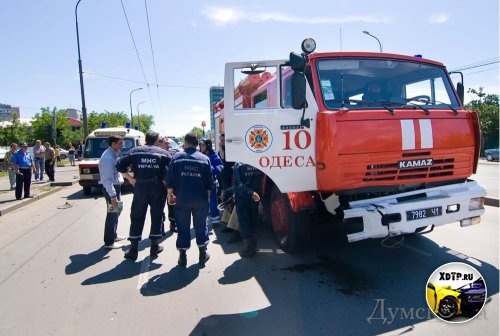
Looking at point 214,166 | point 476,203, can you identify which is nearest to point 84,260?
point 214,166

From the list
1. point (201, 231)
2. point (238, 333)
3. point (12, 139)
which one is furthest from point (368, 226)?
point (12, 139)

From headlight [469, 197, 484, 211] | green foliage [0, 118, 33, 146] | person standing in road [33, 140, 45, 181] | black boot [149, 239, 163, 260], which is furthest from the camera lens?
green foliage [0, 118, 33, 146]

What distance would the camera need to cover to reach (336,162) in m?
3.85

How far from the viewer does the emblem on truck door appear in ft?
14.2

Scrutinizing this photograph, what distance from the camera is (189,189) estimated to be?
4.55m

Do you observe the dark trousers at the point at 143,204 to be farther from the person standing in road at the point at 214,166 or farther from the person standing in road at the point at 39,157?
the person standing in road at the point at 39,157

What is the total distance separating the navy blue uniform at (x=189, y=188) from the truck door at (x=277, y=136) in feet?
1.43

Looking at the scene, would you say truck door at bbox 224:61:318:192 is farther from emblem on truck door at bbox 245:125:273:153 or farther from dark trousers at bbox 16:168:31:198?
dark trousers at bbox 16:168:31:198

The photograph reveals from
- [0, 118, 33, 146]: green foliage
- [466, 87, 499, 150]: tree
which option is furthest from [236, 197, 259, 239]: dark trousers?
[0, 118, 33, 146]: green foliage

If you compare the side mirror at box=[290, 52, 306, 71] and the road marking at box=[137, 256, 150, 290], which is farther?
the road marking at box=[137, 256, 150, 290]

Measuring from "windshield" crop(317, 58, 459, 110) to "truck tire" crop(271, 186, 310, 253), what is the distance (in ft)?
4.78

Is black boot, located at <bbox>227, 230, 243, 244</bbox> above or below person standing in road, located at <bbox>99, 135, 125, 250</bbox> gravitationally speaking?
below

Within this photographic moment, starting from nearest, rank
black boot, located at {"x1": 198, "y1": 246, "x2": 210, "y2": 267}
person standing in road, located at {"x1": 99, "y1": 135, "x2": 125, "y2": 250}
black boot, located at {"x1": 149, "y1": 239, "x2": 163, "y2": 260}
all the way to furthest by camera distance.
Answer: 1. black boot, located at {"x1": 198, "y1": 246, "x2": 210, "y2": 267}
2. black boot, located at {"x1": 149, "y1": 239, "x2": 163, "y2": 260}
3. person standing in road, located at {"x1": 99, "y1": 135, "x2": 125, "y2": 250}

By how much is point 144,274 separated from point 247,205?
1.63 m
